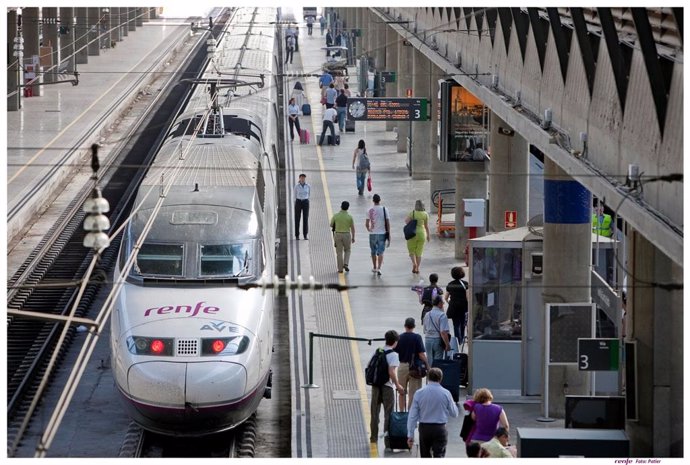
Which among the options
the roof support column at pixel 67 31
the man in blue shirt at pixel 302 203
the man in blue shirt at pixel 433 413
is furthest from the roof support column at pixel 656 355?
the roof support column at pixel 67 31

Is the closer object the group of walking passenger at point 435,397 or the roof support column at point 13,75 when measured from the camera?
the group of walking passenger at point 435,397

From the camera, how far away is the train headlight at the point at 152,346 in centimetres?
1513

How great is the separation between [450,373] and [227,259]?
2891 mm

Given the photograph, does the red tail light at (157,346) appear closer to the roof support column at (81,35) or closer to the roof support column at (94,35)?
the roof support column at (81,35)

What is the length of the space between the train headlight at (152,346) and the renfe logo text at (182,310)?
0.49 meters

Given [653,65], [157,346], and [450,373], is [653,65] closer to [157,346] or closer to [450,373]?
[157,346]

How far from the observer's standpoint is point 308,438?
15.9 m

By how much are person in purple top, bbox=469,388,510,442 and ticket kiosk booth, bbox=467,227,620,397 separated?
3524mm

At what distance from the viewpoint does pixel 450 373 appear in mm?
17047

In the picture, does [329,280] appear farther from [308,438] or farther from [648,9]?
[648,9]

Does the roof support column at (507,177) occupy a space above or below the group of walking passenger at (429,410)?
above

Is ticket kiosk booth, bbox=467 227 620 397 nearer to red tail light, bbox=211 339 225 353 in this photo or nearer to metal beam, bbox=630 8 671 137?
red tail light, bbox=211 339 225 353

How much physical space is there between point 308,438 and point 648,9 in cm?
622

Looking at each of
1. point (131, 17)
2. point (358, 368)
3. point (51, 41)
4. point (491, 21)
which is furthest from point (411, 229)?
point (131, 17)
